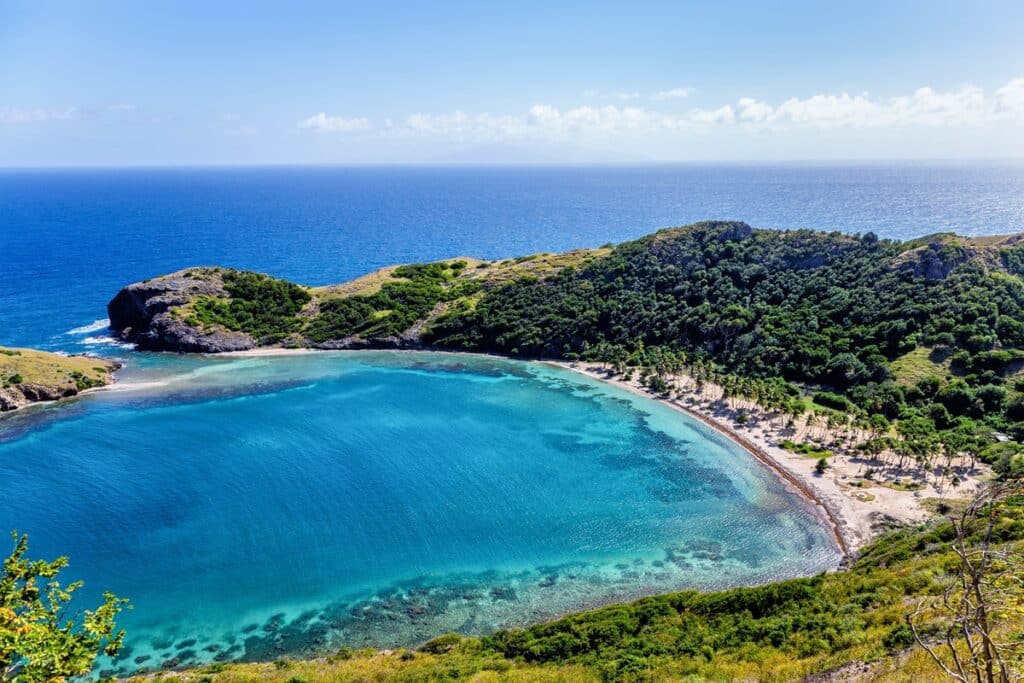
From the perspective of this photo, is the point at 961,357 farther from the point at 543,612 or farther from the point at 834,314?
the point at 543,612

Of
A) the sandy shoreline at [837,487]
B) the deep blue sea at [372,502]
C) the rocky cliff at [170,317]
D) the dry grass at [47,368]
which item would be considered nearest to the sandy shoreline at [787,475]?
the sandy shoreline at [837,487]

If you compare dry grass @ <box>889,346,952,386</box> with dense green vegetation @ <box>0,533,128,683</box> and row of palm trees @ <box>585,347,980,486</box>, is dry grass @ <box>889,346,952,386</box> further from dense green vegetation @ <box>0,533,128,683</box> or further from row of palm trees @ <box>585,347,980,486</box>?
dense green vegetation @ <box>0,533,128,683</box>

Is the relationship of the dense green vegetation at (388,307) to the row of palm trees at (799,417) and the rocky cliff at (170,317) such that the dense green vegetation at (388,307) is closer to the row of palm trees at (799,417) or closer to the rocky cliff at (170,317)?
the rocky cliff at (170,317)

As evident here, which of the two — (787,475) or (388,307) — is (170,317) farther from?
(787,475)

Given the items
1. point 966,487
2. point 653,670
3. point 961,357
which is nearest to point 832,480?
point 966,487

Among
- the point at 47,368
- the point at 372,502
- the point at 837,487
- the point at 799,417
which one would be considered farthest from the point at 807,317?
the point at 47,368

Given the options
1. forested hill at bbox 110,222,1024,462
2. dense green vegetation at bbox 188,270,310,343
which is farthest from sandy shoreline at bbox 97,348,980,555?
dense green vegetation at bbox 188,270,310,343
